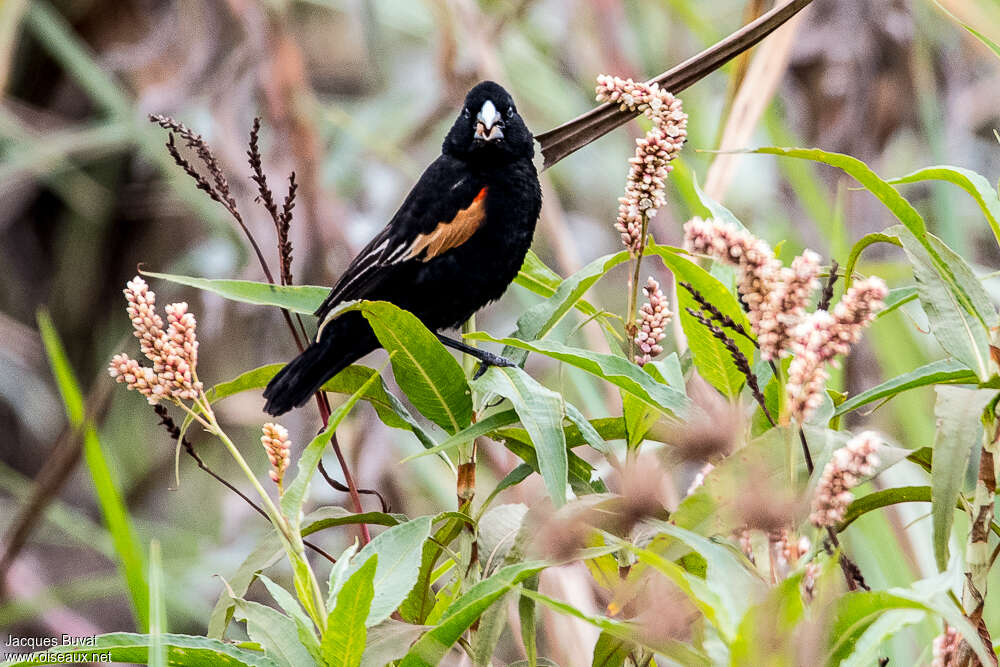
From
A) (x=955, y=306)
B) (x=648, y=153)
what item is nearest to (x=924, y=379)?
(x=955, y=306)

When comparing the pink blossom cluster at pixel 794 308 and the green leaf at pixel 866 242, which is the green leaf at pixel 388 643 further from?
the green leaf at pixel 866 242

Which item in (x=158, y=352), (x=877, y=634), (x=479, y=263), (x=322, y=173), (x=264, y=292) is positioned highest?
(x=322, y=173)

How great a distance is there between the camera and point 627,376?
2.56 feet

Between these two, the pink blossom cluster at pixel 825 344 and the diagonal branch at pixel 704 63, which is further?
the diagonal branch at pixel 704 63

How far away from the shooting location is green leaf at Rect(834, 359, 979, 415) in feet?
2.64

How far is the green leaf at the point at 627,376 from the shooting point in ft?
2.56

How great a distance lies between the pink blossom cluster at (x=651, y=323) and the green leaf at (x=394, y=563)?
245 millimetres

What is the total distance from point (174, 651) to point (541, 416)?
0.32 metres

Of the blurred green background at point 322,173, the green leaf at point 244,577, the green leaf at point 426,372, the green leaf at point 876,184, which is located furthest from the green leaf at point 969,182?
the blurred green background at point 322,173

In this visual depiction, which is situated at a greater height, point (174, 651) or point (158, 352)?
point (158, 352)

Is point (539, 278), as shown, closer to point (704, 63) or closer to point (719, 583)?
point (704, 63)

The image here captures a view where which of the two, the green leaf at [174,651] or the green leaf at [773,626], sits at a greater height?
the green leaf at [174,651]

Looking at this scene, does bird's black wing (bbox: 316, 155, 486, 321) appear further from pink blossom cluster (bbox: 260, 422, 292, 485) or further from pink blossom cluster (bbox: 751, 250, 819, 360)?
pink blossom cluster (bbox: 751, 250, 819, 360)

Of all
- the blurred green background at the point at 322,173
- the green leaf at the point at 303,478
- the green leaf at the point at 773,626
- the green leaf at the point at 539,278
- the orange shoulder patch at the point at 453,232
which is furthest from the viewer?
the blurred green background at the point at 322,173
